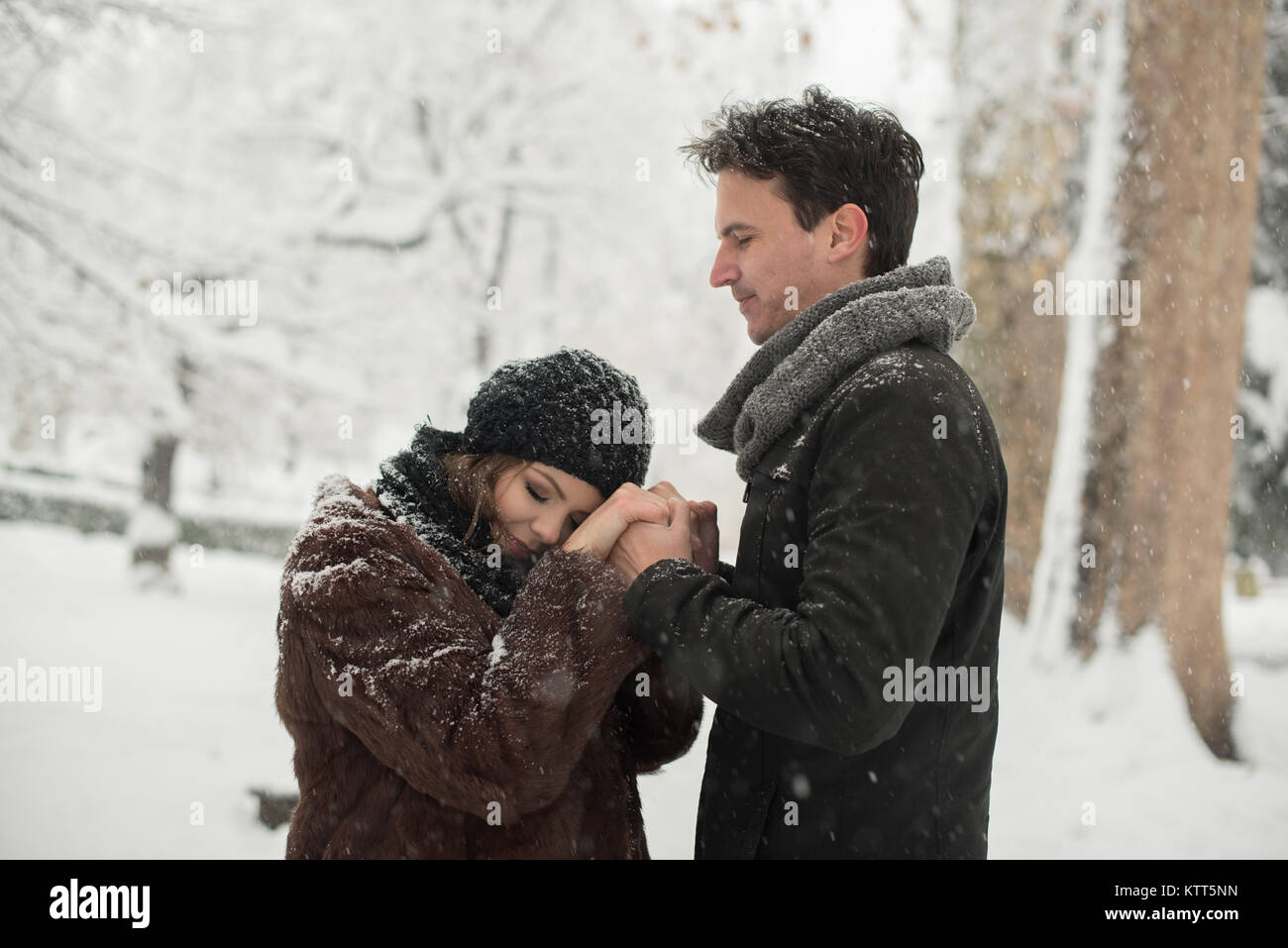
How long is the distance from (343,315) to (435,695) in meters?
8.07

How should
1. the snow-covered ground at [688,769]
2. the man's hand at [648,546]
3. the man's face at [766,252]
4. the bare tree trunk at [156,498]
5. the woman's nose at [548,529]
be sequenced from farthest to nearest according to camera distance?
the bare tree trunk at [156,498], the snow-covered ground at [688,769], the woman's nose at [548,529], the man's face at [766,252], the man's hand at [648,546]

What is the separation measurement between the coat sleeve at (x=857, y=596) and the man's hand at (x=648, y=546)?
7.8 inches

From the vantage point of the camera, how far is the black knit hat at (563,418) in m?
2.14

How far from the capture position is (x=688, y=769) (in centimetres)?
588

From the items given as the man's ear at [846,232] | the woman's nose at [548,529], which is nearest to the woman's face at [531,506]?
the woman's nose at [548,529]

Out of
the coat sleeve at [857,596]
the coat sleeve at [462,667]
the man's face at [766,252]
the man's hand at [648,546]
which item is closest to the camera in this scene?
the coat sleeve at [857,596]

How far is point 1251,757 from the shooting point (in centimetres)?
549

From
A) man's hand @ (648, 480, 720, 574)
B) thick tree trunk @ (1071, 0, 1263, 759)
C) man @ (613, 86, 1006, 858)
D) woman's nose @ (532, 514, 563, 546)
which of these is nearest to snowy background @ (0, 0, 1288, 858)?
thick tree trunk @ (1071, 0, 1263, 759)

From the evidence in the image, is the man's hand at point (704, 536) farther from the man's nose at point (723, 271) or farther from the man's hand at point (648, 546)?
the man's nose at point (723, 271)

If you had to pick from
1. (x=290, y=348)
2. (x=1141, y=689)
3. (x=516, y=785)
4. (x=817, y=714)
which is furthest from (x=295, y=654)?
(x=290, y=348)

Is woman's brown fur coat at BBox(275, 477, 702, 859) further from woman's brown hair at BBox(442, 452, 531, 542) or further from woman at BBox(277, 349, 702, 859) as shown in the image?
woman's brown hair at BBox(442, 452, 531, 542)

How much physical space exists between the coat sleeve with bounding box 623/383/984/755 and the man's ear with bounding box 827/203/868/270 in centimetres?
44

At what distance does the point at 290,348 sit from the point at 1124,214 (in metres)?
6.96
